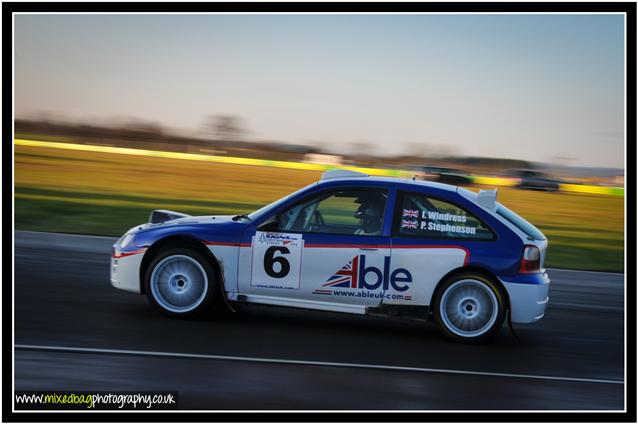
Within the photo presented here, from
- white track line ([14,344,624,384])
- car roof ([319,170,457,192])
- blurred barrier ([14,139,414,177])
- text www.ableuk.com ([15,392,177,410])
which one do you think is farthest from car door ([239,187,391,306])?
blurred barrier ([14,139,414,177])

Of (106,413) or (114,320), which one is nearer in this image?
(106,413)

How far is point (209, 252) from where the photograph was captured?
25.4 ft

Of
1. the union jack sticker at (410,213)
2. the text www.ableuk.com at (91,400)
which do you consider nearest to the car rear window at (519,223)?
the union jack sticker at (410,213)

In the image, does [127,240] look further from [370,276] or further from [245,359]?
[370,276]

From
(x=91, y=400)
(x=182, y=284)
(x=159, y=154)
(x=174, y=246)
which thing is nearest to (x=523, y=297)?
(x=182, y=284)

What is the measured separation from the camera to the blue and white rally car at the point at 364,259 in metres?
7.51

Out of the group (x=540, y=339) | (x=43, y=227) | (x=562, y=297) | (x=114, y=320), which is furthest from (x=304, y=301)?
(x=43, y=227)

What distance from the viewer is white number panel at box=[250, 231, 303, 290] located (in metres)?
7.59

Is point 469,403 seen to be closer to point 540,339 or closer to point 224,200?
point 540,339

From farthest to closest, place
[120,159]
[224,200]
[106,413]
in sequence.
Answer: [120,159] → [224,200] → [106,413]

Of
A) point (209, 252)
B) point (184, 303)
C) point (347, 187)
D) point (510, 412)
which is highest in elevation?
point (347, 187)

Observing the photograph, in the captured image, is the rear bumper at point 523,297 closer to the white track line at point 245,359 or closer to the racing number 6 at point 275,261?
the white track line at point 245,359

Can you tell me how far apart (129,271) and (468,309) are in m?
3.27

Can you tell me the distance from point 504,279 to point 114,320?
12.1 feet
